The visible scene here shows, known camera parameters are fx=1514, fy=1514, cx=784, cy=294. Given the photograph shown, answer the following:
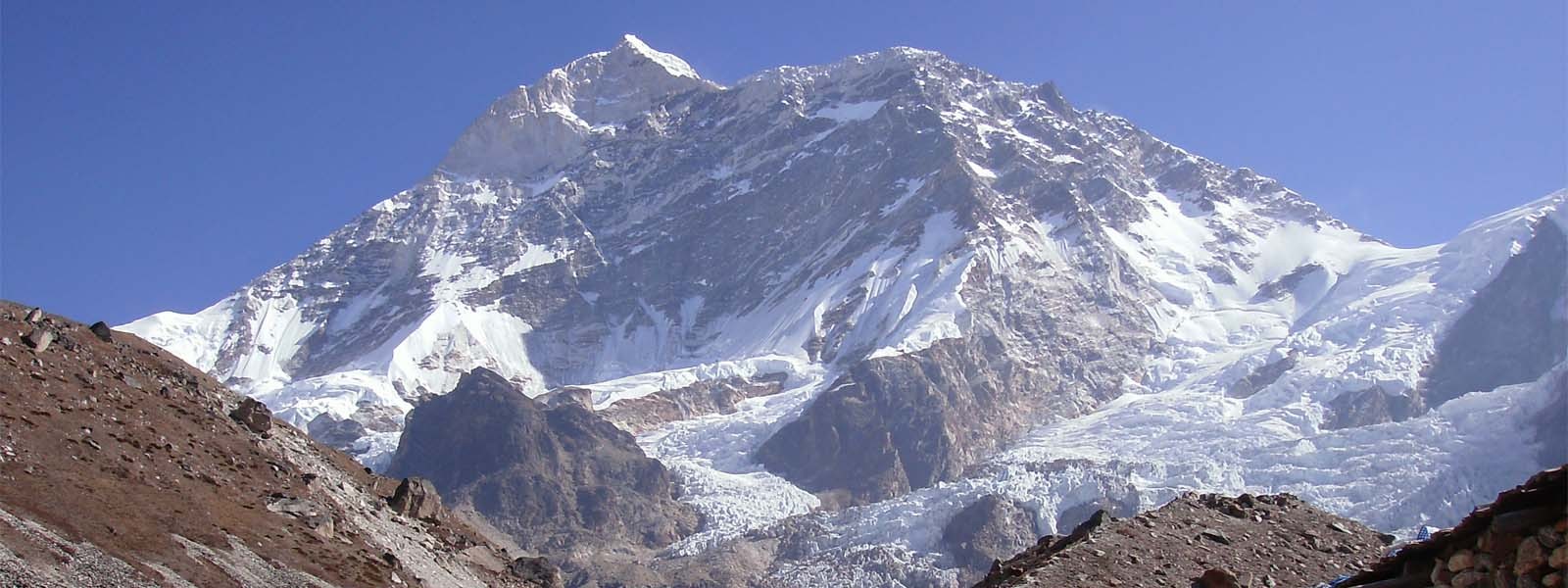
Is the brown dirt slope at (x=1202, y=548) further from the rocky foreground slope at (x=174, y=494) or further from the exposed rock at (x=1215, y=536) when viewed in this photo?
the rocky foreground slope at (x=174, y=494)

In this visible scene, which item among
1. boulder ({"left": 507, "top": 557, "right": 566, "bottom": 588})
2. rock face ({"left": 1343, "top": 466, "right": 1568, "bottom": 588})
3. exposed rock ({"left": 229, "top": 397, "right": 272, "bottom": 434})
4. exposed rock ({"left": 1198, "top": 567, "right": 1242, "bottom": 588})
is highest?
exposed rock ({"left": 229, "top": 397, "right": 272, "bottom": 434})

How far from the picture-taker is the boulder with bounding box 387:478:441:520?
62531mm

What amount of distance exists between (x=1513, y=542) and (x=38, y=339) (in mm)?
49568

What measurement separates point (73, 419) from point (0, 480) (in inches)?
289

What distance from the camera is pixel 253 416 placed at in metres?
61.0

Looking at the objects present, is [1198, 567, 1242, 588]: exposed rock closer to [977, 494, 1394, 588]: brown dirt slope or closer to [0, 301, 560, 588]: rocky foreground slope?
[977, 494, 1394, 588]: brown dirt slope

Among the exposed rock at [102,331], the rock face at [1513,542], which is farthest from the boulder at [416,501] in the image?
the rock face at [1513,542]

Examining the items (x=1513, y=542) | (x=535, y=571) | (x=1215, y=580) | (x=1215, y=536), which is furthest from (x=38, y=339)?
(x=1513, y=542)

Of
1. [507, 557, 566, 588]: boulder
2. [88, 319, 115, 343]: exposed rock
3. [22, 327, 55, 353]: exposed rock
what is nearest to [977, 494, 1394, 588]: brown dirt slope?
[507, 557, 566, 588]: boulder

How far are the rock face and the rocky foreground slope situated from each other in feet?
100

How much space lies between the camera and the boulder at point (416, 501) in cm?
6253

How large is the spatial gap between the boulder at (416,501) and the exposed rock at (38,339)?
48.2ft

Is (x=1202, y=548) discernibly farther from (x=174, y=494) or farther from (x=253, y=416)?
(x=253, y=416)

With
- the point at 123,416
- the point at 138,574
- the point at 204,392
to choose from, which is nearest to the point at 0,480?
the point at 138,574
